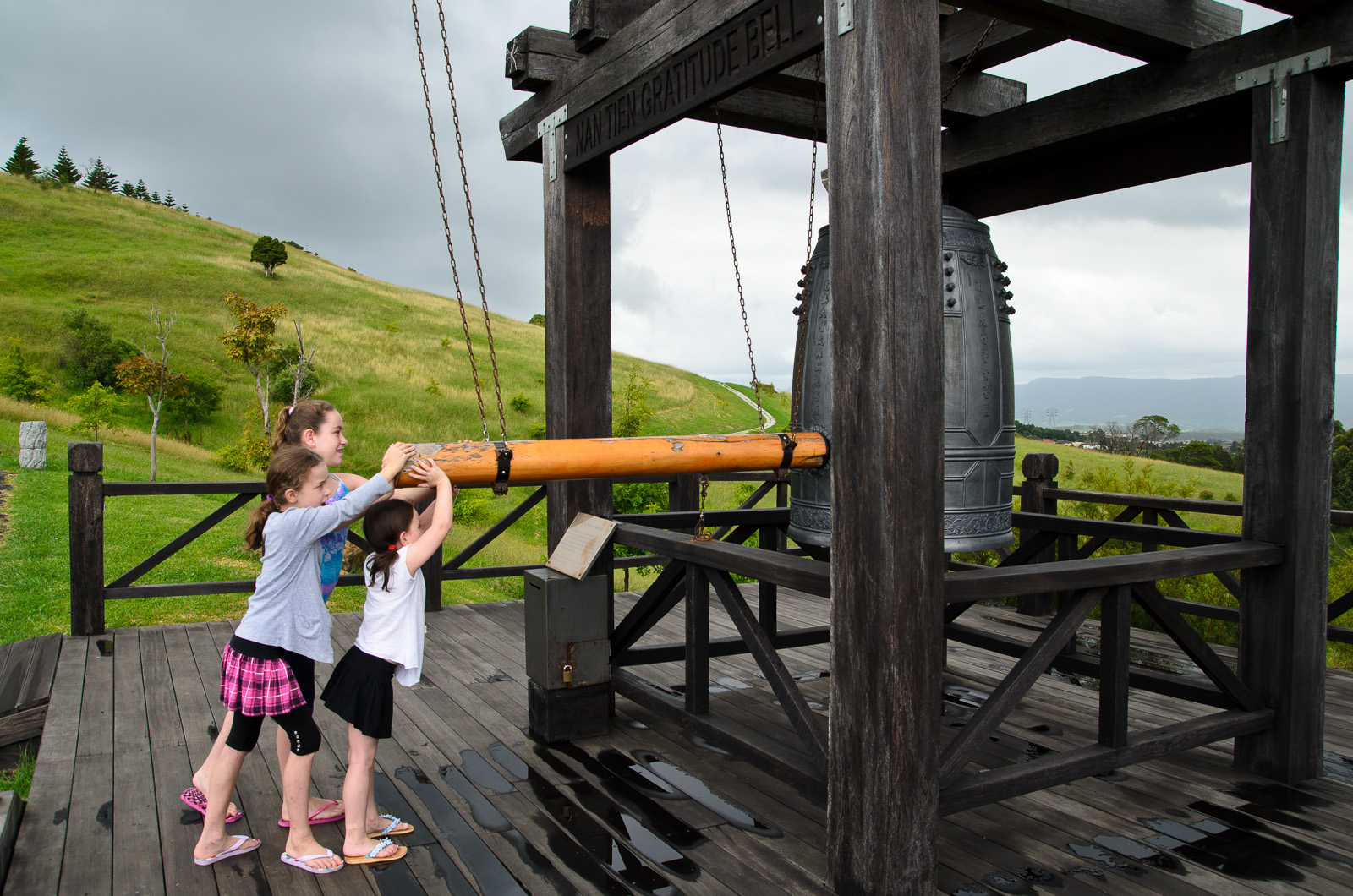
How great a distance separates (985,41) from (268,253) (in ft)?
171

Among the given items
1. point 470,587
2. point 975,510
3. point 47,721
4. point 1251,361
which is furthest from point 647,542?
point 470,587

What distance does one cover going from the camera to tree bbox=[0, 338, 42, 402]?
24.5 metres

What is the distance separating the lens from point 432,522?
9.75 feet

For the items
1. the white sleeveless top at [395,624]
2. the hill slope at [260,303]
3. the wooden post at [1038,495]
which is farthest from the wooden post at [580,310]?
the hill slope at [260,303]

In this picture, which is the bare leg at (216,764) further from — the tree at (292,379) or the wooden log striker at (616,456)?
the tree at (292,379)

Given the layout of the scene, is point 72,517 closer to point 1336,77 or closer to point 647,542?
point 647,542

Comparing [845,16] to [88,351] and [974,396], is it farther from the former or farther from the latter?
[88,351]

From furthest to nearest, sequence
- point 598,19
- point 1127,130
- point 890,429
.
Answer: point 598,19
point 1127,130
point 890,429

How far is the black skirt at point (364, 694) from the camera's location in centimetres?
286

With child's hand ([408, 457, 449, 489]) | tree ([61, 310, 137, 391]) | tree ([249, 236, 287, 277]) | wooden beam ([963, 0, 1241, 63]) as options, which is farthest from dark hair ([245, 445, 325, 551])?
tree ([249, 236, 287, 277])

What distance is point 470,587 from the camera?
1257cm

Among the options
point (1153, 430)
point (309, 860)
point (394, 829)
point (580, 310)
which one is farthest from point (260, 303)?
point (309, 860)

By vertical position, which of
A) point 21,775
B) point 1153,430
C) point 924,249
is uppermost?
point 924,249

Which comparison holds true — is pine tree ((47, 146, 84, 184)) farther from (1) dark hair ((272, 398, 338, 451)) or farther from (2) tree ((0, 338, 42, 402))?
(1) dark hair ((272, 398, 338, 451))
